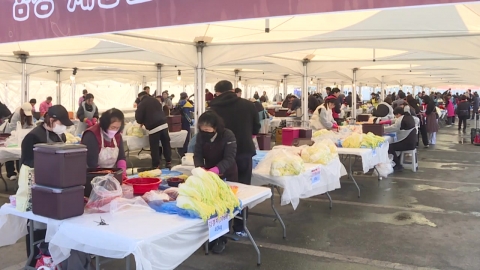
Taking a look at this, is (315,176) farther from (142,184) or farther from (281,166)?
(142,184)

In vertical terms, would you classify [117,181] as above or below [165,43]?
below

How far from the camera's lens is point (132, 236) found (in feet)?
6.92

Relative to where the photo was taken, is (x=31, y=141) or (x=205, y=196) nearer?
(x=205, y=196)

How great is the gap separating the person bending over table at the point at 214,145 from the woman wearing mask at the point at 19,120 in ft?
12.8

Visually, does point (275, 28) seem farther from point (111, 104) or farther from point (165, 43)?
point (111, 104)

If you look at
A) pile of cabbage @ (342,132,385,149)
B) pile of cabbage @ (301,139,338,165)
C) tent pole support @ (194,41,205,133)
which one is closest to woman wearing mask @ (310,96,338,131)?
pile of cabbage @ (342,132,385,149)

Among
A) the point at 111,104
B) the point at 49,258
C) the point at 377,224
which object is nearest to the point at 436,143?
the point at 377,224

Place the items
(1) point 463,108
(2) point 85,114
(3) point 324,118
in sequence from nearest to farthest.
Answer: (3) point 324,118
(2) point 85,114
(1) point 463,108

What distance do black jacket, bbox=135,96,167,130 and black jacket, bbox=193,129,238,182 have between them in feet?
12.6

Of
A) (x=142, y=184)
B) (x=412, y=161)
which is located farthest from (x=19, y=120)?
(x=412, y=161)

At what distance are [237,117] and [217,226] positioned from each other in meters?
1.54

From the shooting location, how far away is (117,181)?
8.70 ft

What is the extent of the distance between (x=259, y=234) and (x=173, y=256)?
6.81 ft

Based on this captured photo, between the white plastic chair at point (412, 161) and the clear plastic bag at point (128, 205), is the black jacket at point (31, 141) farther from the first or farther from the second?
the white plastic chair at point (412, 161)
